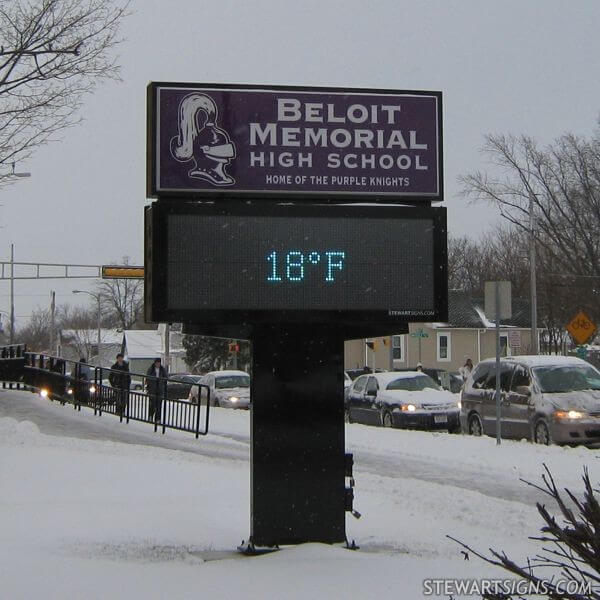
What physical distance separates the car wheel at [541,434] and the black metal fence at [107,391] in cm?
567

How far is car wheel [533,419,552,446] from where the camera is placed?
18.5 metres

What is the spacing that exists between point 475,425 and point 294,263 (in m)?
14.3

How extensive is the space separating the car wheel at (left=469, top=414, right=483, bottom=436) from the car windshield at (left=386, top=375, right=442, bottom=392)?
4.02 m

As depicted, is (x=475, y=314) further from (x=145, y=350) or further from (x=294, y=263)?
(x=294, y=263)

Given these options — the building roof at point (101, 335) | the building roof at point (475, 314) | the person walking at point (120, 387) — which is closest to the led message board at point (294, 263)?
the person walking at point (120, 387)

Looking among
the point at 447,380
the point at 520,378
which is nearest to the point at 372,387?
the point at 520,378

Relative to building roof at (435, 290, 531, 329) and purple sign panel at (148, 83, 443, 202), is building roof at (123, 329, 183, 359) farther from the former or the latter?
purple sign panel at (148, 83, 443, 202)

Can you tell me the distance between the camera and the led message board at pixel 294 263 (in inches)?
298

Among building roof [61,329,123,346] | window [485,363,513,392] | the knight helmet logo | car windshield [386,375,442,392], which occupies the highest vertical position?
building roof [61,329,123,346]

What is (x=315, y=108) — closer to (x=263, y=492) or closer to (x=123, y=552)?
(x=263, y=492)

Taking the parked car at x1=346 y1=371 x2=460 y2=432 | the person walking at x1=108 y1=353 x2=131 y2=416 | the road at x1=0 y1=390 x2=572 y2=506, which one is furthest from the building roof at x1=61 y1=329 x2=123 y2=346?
the person walking at x1=108 y1=353 x2=131 y2=416

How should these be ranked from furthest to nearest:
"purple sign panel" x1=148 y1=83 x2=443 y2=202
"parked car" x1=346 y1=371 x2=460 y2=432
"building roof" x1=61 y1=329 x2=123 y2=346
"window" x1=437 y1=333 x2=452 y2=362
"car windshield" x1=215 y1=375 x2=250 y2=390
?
"building roof" x1=61 y1=329 x2=123 y2=346 < "window" x1=437 y1=333 x2=452 y2=362 < "car windshield" x1=215 y1=375 x2=250 y2=390 < "parked car" x1=346 y1=371 x2=460 y2=432 < "purple sign panel" x1=148 y1=83 x2=443 y2=202

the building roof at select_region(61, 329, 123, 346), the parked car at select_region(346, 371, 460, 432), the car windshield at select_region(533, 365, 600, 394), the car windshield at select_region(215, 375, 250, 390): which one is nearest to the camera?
the car windshield at select_region(533, 365, 600, 394)

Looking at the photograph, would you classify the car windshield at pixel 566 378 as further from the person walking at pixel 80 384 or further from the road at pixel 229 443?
the person walking at pixel 80 384
